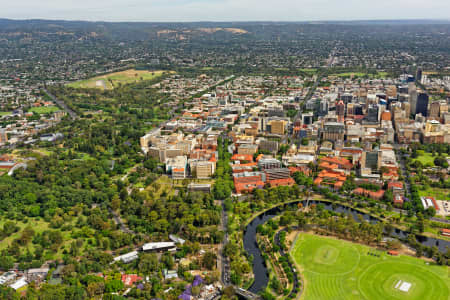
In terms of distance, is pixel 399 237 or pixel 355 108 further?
pixel 355 108

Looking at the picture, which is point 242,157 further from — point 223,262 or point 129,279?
point 129,279

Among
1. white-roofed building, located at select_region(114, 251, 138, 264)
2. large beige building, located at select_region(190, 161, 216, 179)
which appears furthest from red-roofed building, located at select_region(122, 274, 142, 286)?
large beige building, located at select_region(190, 161, 216, 179)

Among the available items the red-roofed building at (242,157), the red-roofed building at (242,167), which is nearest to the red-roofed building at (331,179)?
the red-roofed building at (242,167)

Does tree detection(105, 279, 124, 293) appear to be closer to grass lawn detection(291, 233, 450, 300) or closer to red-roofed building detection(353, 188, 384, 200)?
grass lawn detection(291, 233, 450, 300)

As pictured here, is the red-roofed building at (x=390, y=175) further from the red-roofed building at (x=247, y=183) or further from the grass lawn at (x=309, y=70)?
the grass lawn at (x=309, y=70)

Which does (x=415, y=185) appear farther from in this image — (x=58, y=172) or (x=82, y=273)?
(x=58, y=172)

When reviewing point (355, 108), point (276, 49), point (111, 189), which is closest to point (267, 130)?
point (355, 108)

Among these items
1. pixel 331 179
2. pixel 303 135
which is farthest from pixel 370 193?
pixel 303 135
